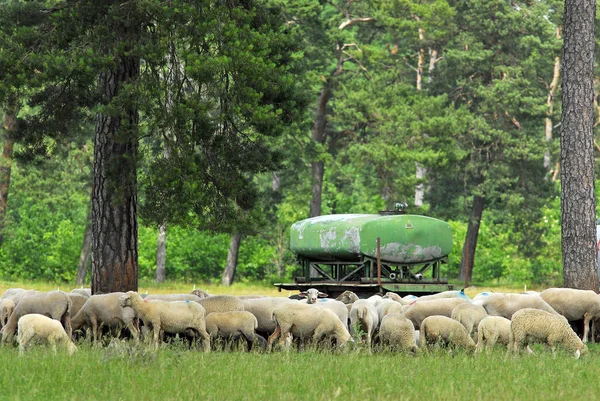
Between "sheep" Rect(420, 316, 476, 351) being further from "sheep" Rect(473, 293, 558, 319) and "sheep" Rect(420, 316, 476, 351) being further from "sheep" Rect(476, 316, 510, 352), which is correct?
"sheep" Rect(473, 293, 558, 319)

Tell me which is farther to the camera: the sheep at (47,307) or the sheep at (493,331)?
the sheep at (47,307)

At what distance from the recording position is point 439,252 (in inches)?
991

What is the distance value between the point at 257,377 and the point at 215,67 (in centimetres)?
586

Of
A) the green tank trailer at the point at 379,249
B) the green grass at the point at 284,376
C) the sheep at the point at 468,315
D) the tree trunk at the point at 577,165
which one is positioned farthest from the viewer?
the green tank trailer at the point at 379,249

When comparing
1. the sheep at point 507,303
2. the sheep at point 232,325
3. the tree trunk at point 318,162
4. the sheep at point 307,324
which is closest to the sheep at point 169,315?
the sheep at point 232,325

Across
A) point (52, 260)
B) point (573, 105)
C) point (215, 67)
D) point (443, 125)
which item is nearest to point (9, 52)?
point (215, 67)

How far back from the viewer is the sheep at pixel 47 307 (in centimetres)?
1552

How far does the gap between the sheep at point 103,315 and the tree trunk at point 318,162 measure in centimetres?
2746

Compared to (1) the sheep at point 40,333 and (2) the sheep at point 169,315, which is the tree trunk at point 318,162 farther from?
(1) the sheep at point 40,333

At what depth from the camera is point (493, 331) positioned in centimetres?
1428

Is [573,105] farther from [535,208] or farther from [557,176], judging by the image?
[557,176]

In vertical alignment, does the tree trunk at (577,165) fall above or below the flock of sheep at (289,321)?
above

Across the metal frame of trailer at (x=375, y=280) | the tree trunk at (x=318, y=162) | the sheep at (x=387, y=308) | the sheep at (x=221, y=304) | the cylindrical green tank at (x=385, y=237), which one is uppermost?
the tree trunk at (x=318, y=162)

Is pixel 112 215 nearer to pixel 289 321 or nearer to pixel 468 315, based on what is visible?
pixel 289 321
